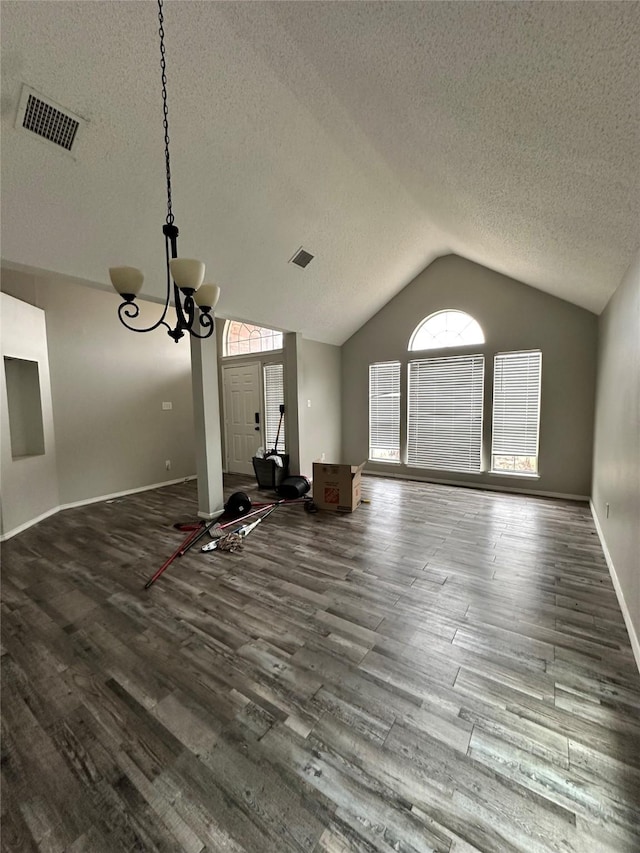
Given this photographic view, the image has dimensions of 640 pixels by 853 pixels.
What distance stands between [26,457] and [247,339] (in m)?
3.83

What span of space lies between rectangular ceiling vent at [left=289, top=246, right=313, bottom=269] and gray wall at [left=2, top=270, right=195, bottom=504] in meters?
2.82

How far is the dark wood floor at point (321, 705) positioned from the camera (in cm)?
112

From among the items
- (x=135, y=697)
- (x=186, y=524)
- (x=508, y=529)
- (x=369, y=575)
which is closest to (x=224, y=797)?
(x=135, y=697)

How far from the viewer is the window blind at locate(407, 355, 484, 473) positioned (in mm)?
5223

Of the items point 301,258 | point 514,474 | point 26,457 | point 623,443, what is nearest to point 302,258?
point 301,258

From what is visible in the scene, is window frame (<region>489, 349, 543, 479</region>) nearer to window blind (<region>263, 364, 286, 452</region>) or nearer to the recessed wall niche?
window blind (<region>263, 364, 286, 452</region>)

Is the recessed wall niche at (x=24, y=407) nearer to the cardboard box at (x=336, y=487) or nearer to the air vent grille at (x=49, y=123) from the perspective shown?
the air vent grille at (x=49, y=123)

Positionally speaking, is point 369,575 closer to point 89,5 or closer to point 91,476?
point 89,5

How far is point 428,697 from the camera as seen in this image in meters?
1.59

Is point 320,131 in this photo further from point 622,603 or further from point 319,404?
point 622,603

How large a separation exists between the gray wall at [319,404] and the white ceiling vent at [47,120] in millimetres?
3678

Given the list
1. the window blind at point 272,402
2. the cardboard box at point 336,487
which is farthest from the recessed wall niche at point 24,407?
the cardboard box at point 336,487

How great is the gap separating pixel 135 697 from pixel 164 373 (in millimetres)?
5010

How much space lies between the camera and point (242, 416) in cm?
655
